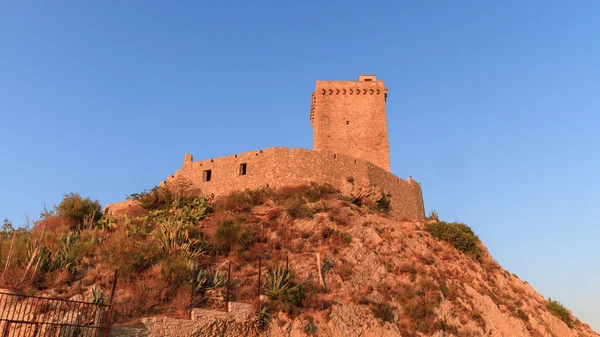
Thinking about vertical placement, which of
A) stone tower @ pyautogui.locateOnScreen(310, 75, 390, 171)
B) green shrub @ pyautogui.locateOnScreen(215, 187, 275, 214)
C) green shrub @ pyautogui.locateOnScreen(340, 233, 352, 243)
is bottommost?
green shrub @ pyautogui.locateOnScreen(340, 233, 352, 243)

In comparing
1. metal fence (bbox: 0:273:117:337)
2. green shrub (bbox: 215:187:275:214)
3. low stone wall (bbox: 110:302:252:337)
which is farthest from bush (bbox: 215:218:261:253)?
metal fence (bbox: 0:273:117:337)

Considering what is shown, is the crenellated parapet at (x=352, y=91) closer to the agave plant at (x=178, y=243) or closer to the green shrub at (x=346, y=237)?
the green shrub at (x=346, y=237)

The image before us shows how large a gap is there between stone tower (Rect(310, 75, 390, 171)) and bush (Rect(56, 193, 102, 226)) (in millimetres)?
13900

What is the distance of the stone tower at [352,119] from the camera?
30.6m

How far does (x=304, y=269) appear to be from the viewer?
18.1 m

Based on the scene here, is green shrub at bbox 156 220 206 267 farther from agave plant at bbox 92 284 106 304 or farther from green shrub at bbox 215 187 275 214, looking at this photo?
green shrub at bbox 215 187 275 214

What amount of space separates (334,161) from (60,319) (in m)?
16.2

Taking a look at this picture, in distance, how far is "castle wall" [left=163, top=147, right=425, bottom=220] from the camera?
2486 cm

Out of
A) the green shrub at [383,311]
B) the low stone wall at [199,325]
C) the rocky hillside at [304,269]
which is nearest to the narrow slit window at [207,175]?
the rocky hillside at [304,269]

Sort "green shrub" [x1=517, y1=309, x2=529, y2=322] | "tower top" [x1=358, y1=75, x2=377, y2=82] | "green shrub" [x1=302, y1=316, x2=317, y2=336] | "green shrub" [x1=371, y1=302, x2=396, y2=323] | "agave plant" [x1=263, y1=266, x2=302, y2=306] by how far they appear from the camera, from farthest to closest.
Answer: "tower top" [x1=358, y1=75, x2=377, y2=82] → "green shrub" [x1=517, y1=309, x2=529, y2=322] → "green shrub" [x1=371, y1=302, x2=396, y2=323] → "agave plant" [x1=263, y1=266, x2=302, y2=306] → "green shrub" [x1=302, y1=316, x2=317, y2=336]

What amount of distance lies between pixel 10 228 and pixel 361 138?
2028 cm

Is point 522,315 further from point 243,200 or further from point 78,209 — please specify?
point 78,209

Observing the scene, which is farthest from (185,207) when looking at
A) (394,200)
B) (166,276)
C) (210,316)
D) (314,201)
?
(394,200)

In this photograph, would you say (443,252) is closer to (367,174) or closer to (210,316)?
(367,174)
